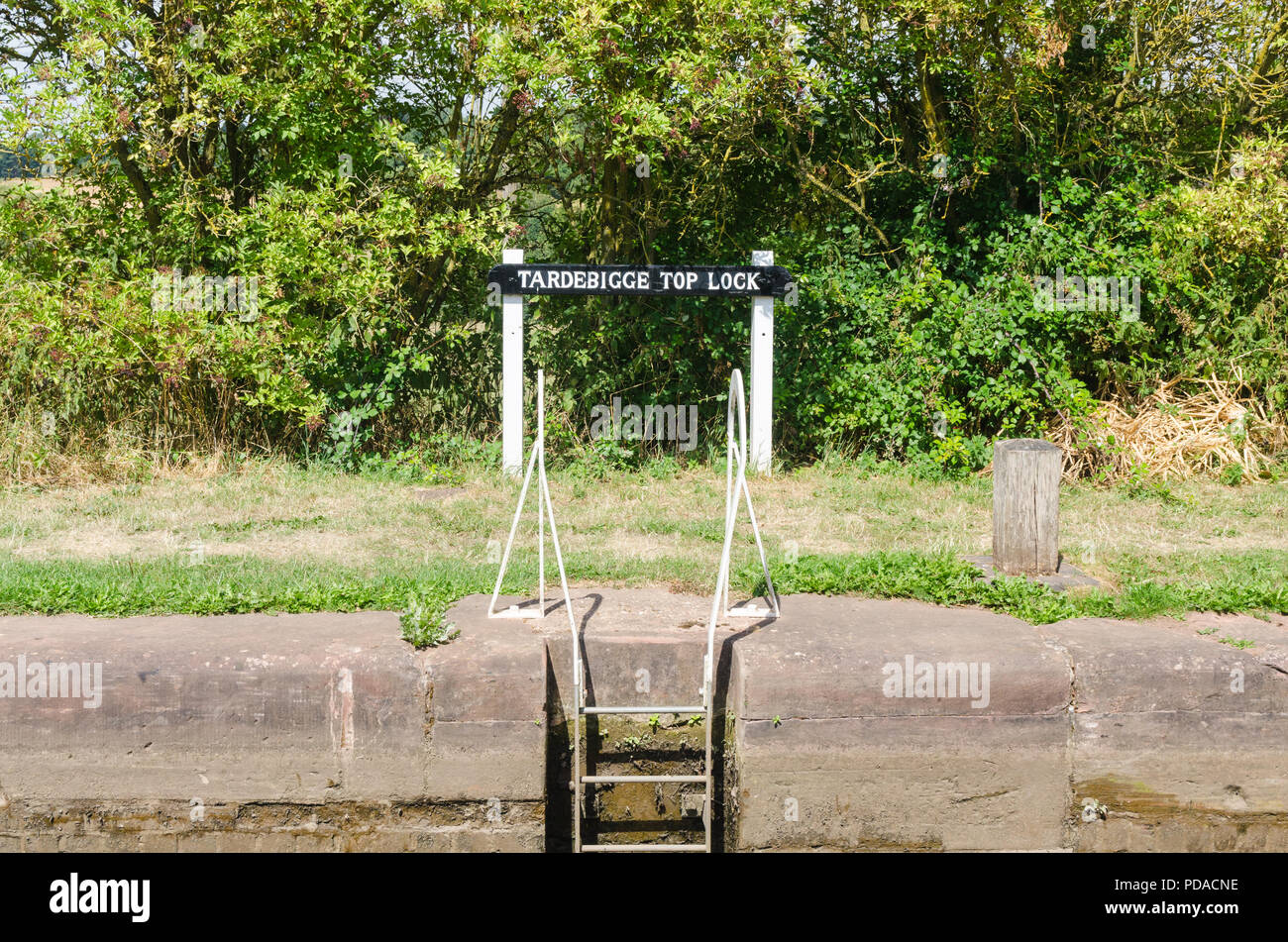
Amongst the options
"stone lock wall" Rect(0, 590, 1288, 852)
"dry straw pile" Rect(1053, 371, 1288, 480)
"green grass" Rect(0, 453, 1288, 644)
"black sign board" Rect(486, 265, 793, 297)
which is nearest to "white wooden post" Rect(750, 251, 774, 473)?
"black sign board" Rect(486, 265, 793, 297)

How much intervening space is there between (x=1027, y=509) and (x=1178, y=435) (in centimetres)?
391

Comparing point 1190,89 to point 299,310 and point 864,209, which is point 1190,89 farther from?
point 299,310

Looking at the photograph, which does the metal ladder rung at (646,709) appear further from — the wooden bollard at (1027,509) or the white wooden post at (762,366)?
the white wooden post at (762,366)

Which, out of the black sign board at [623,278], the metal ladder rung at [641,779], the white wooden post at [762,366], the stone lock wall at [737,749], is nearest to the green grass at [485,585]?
the stone lock wall at [737,749]

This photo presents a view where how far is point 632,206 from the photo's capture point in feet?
31.6

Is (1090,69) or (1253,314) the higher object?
(1090,69)

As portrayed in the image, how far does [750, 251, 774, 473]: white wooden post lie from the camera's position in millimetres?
8844

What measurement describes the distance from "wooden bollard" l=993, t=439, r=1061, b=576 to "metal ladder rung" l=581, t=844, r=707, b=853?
7.46ft

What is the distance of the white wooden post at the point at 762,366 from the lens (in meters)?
8.84

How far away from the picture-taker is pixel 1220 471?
29.2ft

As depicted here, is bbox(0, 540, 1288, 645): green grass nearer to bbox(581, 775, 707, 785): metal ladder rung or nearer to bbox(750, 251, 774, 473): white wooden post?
bbox(581, 775, 707, 785): metal ladder rung

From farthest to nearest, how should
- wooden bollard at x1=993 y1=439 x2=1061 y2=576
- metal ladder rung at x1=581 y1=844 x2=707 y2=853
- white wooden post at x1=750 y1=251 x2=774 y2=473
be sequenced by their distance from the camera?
1. white wooden post at x1=750 y1=251 x2=774 y2=473
2. wooden bollard at x1=993 y1=439 x2=1061 y2=576
3. metal ladder rung at x1=581 y1=844 x2=707 y2=853

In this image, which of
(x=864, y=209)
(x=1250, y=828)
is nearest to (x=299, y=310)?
(x=864, y=209)

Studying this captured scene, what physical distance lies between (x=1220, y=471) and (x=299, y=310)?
285 inches
